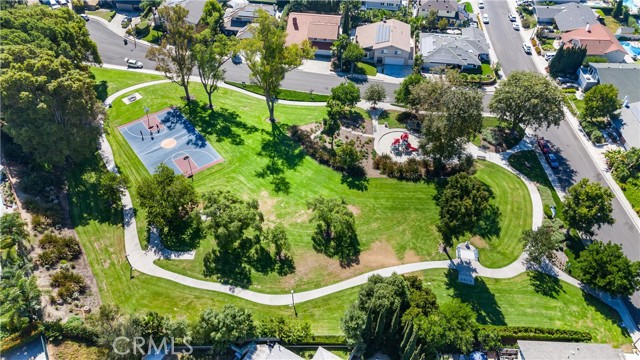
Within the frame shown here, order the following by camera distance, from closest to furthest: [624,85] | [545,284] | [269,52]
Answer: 1. [545,284]
2. [269,52]
3. [624,85]

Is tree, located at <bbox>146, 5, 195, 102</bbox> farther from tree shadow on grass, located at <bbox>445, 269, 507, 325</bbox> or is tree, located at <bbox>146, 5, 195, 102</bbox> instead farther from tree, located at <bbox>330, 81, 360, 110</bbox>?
tree shadow on grass, located at <bbox>445, 269, 507, 325</bbox>

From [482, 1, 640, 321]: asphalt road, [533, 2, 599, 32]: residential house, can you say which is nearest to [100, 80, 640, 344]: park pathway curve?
[482, 1, 640, 321]: asphalt road

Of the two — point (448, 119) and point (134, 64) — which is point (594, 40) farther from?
point (134, 64)

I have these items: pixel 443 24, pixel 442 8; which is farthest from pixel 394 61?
pixel 442 8

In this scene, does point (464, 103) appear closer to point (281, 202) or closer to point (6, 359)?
point (281, 202)

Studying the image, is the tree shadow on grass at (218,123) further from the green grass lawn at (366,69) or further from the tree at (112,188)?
A: the green grass lawn at (366,69)

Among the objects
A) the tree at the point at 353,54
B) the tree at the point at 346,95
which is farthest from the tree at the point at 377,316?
the tree at the point at 353,54
